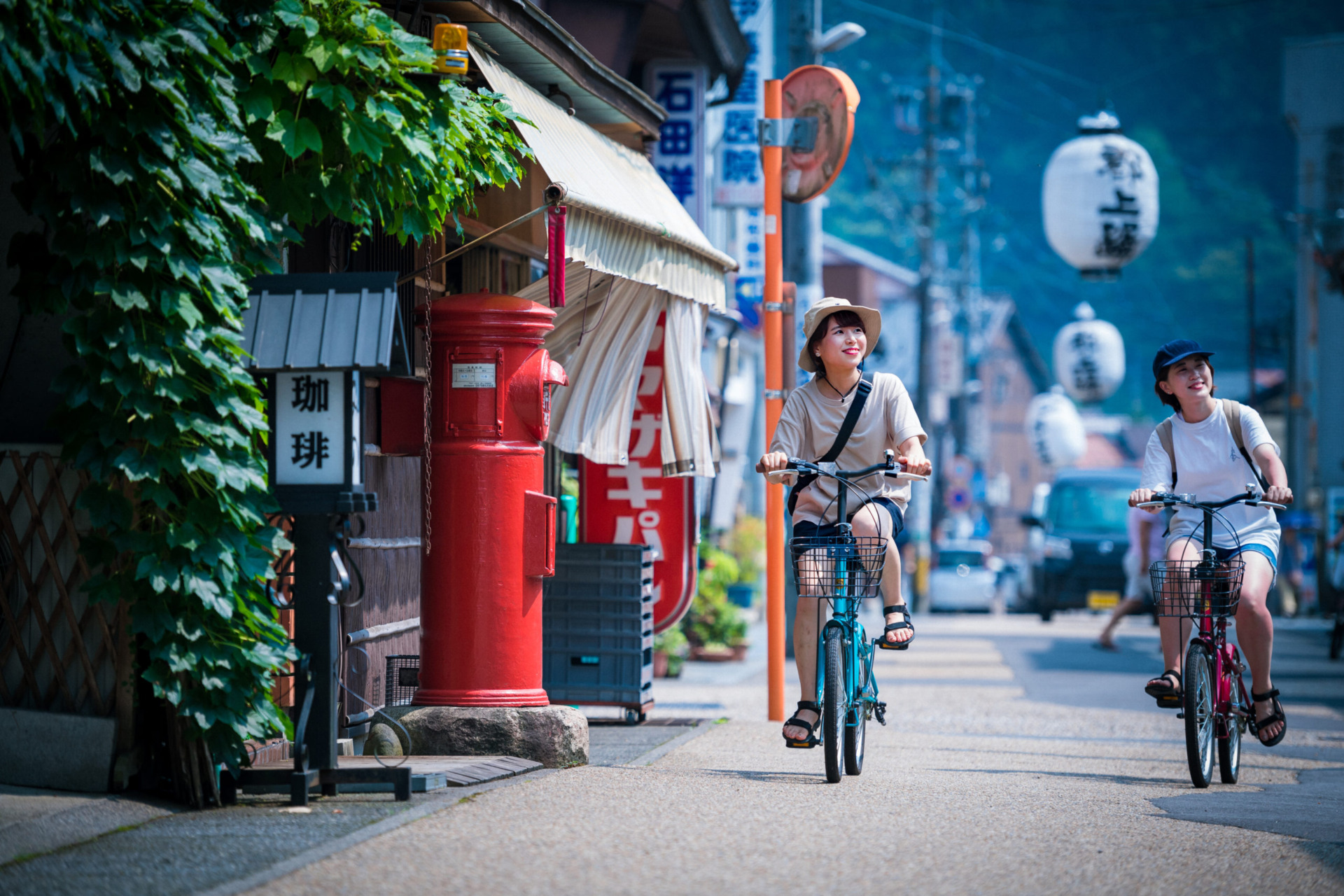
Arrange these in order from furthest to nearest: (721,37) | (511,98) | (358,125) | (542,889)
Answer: (721,37)
(511,98)
(358,125)
(542,889)

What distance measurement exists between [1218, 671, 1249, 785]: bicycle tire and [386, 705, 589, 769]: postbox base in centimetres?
307

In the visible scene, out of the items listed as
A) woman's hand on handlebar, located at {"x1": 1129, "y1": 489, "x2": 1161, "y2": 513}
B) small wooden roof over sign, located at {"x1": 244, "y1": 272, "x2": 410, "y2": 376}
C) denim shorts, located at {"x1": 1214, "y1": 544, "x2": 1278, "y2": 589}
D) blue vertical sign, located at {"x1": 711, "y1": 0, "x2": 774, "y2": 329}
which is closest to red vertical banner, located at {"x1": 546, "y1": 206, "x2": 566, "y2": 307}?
small wooden roof over sign, located at {"x1": 244, "y1": 272, "x2": 410, "y2": 376}

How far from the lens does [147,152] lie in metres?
5.20

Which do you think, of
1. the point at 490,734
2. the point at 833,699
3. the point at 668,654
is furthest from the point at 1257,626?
→ the point at 668,654

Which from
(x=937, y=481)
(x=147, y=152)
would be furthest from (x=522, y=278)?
(x=937, y=481)

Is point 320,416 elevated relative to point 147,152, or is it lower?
lower

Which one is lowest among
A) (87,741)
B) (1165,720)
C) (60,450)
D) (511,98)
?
(1165,720)

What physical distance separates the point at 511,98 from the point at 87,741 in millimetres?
3634

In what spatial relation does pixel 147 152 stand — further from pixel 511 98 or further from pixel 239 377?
pixel 511 98

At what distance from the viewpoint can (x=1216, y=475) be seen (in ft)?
24.4

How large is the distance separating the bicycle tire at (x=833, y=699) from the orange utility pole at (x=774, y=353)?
10.7 feet

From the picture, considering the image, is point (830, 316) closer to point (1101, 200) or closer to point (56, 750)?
point (56, 750)

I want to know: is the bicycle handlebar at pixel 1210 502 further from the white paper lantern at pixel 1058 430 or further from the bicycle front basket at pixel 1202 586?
the white paper lantern at pixel 1058 430

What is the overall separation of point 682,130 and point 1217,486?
8282mm
